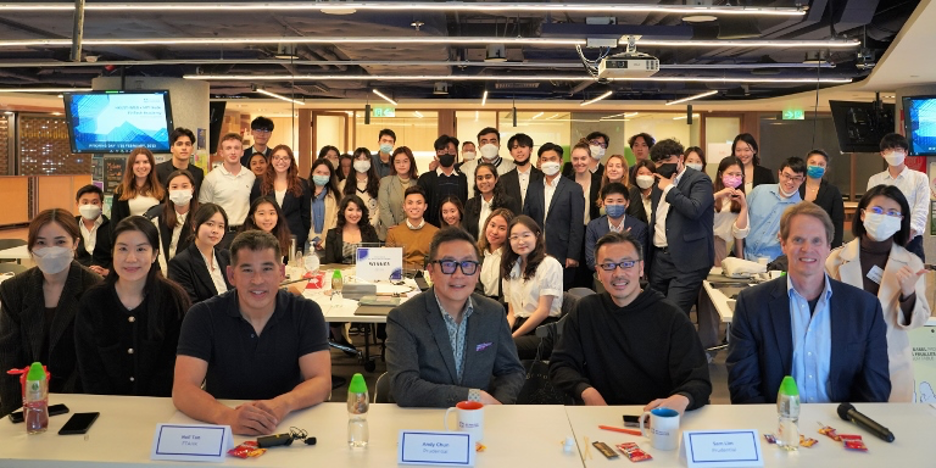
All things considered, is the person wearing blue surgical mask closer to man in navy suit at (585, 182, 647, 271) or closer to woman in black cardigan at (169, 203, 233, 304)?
man in navy suit at (585, 182, 647, 271)

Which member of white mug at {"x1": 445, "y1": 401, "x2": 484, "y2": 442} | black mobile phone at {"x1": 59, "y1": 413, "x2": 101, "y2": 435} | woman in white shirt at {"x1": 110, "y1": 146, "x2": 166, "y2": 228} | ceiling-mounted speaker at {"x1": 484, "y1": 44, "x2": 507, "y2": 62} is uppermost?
ceiling-mounted speaker at {"x1": 484, "y1": 44, "x2": 507, "y2": 62}

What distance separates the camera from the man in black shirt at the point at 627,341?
3.29 metres

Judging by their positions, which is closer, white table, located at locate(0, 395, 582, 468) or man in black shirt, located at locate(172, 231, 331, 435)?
white table, located at locate(0, 395, 582, 468)

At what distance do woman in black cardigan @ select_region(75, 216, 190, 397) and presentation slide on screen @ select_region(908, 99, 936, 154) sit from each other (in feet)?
32.2

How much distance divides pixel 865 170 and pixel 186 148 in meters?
17.4

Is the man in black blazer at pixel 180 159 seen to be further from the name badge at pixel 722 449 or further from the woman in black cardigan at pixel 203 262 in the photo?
the name badge at pixel 722 449

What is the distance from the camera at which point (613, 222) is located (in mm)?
6793

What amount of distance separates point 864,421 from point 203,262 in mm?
3754

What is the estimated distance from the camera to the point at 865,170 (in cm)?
1995

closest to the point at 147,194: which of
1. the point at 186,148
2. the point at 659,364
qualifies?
the point at 186,148

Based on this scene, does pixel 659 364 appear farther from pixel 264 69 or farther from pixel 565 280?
Result: pixel 264 69

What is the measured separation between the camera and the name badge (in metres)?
2.45

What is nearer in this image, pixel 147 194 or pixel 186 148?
pixel 147 194

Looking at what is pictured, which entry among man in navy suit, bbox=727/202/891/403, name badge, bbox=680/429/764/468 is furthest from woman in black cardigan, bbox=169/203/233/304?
name badge, bbox=680/429/764/468
